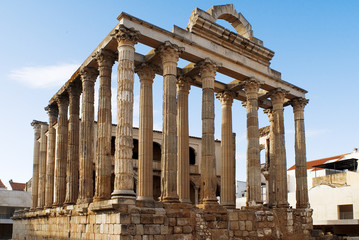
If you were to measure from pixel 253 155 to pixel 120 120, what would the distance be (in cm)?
902

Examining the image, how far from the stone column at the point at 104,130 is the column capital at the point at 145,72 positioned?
1.46 meters

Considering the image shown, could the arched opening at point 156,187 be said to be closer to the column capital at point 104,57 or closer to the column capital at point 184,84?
the column capital at point 184,84

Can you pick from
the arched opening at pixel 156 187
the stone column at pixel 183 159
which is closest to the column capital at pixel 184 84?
the stone column at pixel 183 159

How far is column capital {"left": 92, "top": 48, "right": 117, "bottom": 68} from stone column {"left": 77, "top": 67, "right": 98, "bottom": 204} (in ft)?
6.61

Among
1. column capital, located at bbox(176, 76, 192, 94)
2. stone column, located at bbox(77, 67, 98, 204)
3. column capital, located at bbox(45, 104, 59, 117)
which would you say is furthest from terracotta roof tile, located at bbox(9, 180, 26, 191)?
column capital, located at bbox(176, 76, 192, 94)

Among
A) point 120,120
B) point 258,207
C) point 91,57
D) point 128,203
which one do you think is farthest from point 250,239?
point 91,57

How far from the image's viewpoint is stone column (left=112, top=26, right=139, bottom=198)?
17.4 metres

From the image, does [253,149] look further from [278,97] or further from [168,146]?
[168,146]

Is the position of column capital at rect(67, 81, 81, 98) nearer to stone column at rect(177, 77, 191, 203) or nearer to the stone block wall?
stone column at rect(177, 77, 191, 203)

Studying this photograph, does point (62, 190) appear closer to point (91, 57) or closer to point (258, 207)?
point (91, 57)

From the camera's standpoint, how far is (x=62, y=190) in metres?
24.3

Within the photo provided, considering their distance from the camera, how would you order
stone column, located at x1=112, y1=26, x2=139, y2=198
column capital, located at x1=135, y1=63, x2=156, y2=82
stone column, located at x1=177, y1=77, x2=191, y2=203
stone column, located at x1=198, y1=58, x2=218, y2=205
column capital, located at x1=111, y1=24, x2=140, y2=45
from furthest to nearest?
stone column, located at x1=177, y1=77, x2=191, y2=203
column capital, located at x1=135, y1=63, x2=156, y2=82
stone column, located at x1=198, y1=58, x2=218, y2=205
column capital, located at x1=111, y1=24, x2=140, y2=45
stone column, located at x1=112, y1=26, x2=139, y2=198

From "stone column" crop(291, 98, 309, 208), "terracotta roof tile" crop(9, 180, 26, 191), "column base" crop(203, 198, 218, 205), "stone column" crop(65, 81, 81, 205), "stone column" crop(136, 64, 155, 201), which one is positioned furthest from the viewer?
"terracotta roof tile" crop(9, 180, 26, 191)

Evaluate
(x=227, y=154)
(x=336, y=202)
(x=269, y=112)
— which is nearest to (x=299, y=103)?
(x=269, y=112)
